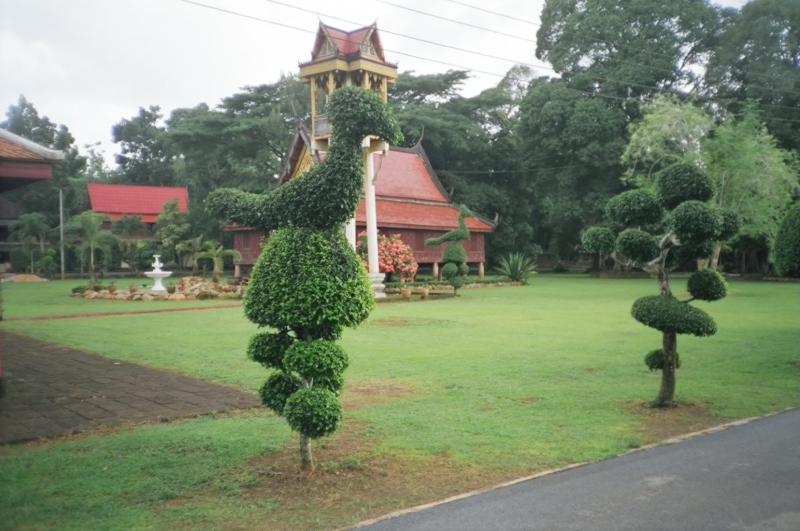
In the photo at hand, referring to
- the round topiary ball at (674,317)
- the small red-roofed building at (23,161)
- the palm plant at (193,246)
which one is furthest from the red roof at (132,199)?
the round topiary ball at (674,317)

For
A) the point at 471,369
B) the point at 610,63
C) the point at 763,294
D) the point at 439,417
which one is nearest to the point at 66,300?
the point at 471,369

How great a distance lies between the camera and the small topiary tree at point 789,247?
1034 cm

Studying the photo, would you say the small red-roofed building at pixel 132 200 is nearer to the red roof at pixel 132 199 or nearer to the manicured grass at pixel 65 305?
the red roof at pixel 132 199

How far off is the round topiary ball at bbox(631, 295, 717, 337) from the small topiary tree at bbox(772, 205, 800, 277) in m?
4.38

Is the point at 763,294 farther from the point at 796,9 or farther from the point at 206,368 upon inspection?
the point at 206,368

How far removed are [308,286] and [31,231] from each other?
1470 inches

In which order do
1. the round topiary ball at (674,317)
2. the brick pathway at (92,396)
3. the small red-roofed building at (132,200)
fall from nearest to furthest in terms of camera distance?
the brick pathway at (92,396) → the round topiary ball at (674,317) → the small red-roofed building at (132,200)

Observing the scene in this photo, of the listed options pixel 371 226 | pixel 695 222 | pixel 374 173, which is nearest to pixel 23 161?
pixel 695 222

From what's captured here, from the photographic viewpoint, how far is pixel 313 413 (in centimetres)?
471

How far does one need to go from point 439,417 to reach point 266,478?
2.21 metres

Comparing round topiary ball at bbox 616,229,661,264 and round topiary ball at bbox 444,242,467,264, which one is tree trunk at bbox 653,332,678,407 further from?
round topiary ball at bbox 444,242,467,264

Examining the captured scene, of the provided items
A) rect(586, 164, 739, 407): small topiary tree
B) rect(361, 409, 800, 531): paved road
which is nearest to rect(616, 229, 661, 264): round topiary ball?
rect(586, 164, 739, 407): small topiary tree

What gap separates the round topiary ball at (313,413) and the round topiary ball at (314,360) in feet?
0.56

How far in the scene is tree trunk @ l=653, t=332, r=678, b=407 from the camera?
705 cm
